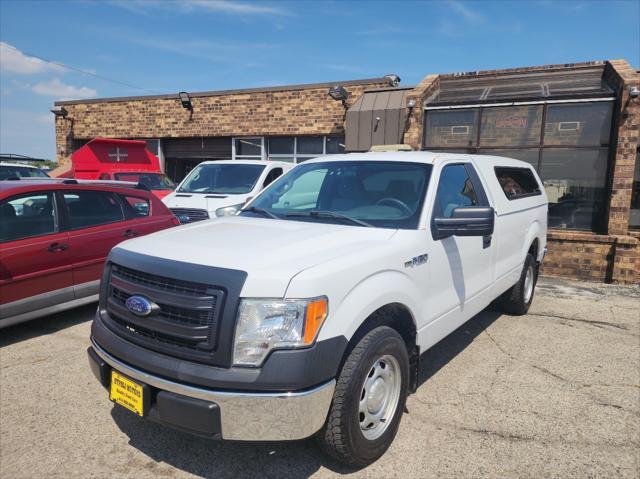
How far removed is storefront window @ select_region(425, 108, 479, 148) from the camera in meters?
8.82

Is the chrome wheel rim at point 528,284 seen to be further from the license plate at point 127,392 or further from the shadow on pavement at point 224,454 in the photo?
the license plate at point 127,392

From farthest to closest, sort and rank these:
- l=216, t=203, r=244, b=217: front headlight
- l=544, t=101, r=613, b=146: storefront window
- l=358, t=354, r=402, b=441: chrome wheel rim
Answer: l=544, t=101, r=613, b=146: storefront window < l=216, t=203, r=244, b=217: front headlight < l=358, t=354, r=402, b=441: chrome wheel rim

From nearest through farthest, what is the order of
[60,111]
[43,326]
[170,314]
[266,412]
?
[266,412] → [170,314] → [43,326] → [60,111]

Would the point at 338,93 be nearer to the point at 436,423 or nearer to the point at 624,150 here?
the point at 624,150

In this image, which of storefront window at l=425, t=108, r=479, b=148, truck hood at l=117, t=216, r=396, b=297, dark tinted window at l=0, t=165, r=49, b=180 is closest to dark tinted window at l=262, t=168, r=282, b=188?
storefront window at l=425, t=108, r=479, b=148

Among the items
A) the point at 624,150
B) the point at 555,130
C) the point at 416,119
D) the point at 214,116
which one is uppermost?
the point at 214,116

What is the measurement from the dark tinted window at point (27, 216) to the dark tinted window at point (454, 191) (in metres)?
4.00

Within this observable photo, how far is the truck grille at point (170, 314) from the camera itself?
219 centimetres

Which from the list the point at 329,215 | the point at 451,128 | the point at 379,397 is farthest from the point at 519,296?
the point at 451,128

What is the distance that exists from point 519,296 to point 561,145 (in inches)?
166

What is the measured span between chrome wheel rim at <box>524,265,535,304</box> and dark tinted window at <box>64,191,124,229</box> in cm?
498

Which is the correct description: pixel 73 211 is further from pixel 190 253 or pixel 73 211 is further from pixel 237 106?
pixel 237 106

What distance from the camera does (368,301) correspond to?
2.44 m

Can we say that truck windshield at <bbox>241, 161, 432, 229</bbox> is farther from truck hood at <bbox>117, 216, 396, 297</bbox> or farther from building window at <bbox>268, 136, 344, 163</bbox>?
building window at <bbox>268, 136, 344, 163</bbox>
